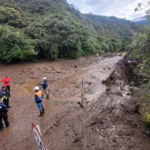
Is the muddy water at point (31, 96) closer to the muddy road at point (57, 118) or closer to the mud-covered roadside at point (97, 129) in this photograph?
the muddy road at point (57, 118)

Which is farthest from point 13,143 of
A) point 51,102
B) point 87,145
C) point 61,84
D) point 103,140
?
point 61,84

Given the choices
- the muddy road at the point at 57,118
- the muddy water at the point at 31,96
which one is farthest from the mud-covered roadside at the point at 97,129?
the muddy water at the point at 31,96

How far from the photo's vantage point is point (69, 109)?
29.7 ft

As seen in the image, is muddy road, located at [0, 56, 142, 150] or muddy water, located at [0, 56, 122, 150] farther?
muddy water, located at [0, 56, 122, 150]

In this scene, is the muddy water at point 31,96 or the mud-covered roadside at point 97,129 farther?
the muddy water at point 31,96

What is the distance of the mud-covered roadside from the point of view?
18.8ft

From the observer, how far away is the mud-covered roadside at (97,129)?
573 cm

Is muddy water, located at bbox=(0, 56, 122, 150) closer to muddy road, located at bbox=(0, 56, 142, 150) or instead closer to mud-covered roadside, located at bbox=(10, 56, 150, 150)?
muddy road, located at bbox=(0, 56, 142, 150)

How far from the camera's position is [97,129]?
263 inches

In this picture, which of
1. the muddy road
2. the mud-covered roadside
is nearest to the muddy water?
the muddy road

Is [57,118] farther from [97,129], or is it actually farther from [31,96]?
[31,96]

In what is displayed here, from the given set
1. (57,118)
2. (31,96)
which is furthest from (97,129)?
(31,96)

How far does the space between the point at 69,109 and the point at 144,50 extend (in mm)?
4981

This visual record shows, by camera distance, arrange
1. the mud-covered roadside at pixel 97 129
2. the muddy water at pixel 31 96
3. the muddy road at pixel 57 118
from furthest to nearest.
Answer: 1. the muddy water at pixel 31 96
2. the muddy road at pixel 57 118
3. the mud-covered roadside at pixel 97 129
